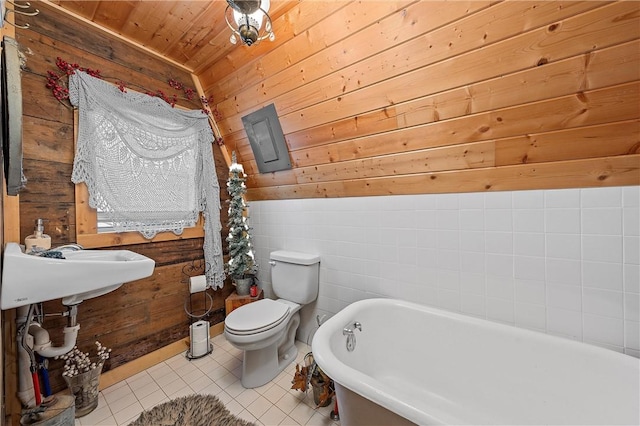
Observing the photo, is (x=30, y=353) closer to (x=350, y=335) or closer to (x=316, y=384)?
(x=316, y=384)

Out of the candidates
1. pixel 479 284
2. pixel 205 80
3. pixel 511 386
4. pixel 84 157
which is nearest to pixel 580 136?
pixel 479 284

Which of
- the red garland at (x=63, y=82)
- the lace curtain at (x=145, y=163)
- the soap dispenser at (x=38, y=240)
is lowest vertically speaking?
the soap dispenser at (x=38, y=240)

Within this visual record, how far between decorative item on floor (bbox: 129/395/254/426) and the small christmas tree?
38.9 inches

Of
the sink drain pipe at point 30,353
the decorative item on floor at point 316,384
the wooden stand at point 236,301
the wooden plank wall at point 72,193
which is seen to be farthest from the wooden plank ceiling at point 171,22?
the decorative item on floor at point 316,384

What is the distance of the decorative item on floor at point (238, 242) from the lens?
7.66 ft

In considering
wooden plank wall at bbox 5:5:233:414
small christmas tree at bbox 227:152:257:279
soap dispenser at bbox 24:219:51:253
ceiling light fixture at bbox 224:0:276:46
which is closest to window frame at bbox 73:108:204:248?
wooden plank wall at bbox 5:5:233:414

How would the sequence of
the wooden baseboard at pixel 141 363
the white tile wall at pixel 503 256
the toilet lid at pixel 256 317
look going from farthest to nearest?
the wooden baseboard at pixel 141 363, the toilet lid at pixel 256 317, the white tile wall at pixel 503 256

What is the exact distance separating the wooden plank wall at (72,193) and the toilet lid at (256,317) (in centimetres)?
74

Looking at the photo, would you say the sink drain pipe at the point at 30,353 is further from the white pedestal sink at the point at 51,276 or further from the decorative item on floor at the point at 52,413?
the white pedestal sink at the point at 51,276

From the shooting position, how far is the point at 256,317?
1.76m

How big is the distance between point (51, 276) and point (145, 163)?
1062 millimetres

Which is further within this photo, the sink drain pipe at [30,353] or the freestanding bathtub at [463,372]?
the sink drain pipe at [30,353]

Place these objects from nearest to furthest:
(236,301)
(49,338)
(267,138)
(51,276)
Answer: (51,276) < (49,338) < (267,138) < (236,301)

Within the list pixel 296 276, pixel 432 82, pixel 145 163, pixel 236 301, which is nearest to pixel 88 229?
pixel 145 163
